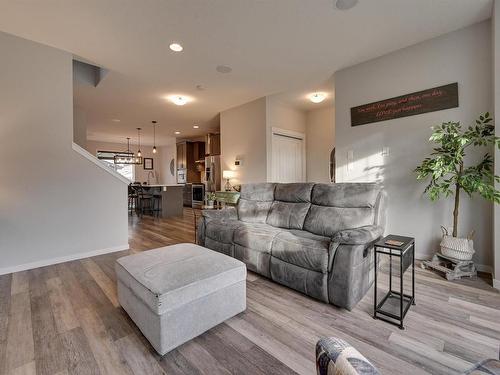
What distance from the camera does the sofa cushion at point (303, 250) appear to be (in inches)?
77.0

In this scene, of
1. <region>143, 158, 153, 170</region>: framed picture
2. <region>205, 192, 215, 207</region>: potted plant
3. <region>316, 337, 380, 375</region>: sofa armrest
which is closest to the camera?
<region>316, 337, 380, 375</region>: sofa armrest

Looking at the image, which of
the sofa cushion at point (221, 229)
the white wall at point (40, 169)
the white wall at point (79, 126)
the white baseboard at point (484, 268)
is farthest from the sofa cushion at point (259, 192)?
the white wall at point (79, 126)

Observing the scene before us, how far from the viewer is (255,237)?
8.20ft

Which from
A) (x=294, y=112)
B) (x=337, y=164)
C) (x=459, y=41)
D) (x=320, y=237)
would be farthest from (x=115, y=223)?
(x=459, y=41)

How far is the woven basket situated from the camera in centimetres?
246

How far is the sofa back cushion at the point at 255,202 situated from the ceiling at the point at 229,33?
189cm

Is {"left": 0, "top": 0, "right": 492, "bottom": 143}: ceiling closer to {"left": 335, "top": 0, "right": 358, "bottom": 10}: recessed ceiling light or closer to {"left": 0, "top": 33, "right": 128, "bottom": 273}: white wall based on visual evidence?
{"left": 335, "top": 0, "right": 358, "bottom": 10}: recessed ceiling light

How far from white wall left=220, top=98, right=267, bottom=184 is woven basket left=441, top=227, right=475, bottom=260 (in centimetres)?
314

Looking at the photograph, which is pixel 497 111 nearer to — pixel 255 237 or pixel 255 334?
pixel 255 237

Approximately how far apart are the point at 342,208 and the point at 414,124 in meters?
1.66

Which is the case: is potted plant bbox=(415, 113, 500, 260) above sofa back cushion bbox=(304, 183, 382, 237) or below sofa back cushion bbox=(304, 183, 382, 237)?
above

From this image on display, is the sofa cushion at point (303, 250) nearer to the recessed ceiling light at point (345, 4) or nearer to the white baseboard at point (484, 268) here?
the white baseboard at point (484, 268)

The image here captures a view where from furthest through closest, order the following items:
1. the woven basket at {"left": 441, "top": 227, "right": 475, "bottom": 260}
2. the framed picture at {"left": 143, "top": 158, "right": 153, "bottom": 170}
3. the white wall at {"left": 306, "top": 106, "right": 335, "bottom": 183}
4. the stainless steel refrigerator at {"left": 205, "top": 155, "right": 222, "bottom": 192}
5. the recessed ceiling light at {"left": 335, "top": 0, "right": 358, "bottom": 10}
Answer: the framed picture at {"left": 143, "top": 158, "right": 153, "bottom": 170}
the stainless steel refrigerator at {"left": 205, "top": 155, "right": 222, "bottom": 192}
the white wall at {"left": 306, "top": 106, "right": 335, "bottom": 183}
the woven basket at {"left": 441, "top": 227, "right": 475, "bottom": 260}
the recessed ceiling light at {"left": 335, "top": 0, "right": 358, "bottom": 10}

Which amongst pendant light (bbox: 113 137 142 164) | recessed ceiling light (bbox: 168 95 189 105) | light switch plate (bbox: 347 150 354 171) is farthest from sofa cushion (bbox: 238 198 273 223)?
pendant light (bbox: 113 137 142 164)
